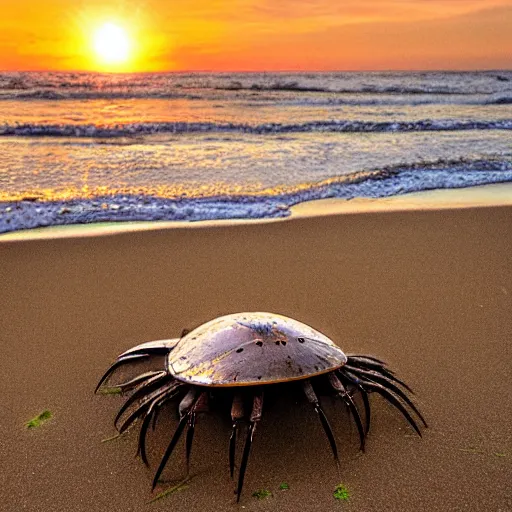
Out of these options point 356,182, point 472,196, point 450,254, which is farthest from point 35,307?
point 472,196

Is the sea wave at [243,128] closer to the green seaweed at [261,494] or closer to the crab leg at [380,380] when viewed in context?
the crab leg at [380,380]

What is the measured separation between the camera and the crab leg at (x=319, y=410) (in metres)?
2.25

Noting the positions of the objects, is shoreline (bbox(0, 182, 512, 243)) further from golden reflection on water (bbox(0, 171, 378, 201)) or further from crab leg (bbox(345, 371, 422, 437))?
crab leg (bbox(345, 371, 422, 437))

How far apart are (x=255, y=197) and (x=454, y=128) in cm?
1150

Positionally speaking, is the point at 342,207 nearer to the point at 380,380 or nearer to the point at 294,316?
the point at 294,316

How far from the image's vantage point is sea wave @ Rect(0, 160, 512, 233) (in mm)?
6572

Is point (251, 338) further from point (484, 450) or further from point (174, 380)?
point (484, 450)

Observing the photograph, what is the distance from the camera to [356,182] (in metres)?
8.51

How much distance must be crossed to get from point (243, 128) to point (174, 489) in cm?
A: 1449

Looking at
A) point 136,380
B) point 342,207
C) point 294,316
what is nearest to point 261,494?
point 136,380

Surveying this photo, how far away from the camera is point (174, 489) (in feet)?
7.54

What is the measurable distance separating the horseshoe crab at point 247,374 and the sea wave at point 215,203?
13.8 feet

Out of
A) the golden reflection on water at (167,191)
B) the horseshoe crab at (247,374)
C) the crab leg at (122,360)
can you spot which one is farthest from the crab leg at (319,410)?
the golden reflection on water at (167,191)

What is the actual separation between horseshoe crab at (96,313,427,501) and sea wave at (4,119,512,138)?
13.0m
